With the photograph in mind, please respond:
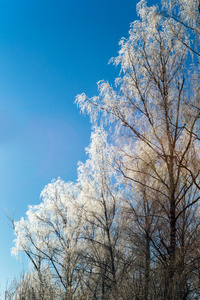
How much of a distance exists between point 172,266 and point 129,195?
330 centimetres

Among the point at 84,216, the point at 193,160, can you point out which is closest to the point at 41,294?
the point at 84,216

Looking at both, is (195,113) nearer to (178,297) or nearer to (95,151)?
(178,297)

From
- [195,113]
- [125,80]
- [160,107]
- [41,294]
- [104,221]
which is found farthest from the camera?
[104,221]

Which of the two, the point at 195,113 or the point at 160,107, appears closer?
the point at 195,113

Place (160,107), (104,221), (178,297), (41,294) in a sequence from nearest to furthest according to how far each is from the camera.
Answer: (178,297) → (160,107) → (41,294) → (104,221)

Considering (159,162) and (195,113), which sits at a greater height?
(195,113)

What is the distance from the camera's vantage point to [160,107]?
6.79 m

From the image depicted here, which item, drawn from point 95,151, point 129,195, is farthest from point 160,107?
point 95,151

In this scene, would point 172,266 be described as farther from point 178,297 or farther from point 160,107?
point 160,107

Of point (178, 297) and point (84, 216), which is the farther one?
point (84, 216)

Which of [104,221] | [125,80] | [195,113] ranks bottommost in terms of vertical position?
[104,221]

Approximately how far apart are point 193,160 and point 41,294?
5.81 m

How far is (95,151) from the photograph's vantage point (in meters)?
11.0

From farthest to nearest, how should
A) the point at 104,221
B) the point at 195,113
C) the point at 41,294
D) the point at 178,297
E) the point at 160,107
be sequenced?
the point at 104,221
the point at 41,294
the point at 160,107
the point at 195,113
the point at 178,297
